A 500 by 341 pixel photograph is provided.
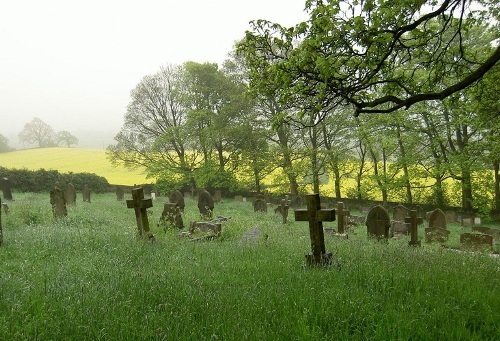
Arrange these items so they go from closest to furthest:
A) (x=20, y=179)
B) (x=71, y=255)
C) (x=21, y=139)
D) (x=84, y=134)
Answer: (x=71, y=255)
(x=20, y=179)
(x=21, y=139)
(x=84, y=134)

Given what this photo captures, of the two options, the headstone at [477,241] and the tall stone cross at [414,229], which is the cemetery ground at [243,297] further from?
the headstone at [477,241]

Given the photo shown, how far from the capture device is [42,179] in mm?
29000

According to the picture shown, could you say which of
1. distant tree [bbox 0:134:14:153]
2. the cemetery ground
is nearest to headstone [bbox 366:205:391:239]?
the cemetery ground

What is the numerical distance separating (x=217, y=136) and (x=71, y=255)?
24.2 m

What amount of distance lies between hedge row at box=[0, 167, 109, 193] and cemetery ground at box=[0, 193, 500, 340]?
26965mm

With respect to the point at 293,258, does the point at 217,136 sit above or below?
above

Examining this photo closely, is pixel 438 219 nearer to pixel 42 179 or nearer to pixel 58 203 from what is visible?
pixel 58 203

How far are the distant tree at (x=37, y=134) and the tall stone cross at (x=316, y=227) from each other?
226ft

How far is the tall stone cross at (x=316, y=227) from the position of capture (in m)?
5.56

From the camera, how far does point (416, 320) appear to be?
10.2ft

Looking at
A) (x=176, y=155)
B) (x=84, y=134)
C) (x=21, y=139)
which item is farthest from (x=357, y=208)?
(x=84, y=134)

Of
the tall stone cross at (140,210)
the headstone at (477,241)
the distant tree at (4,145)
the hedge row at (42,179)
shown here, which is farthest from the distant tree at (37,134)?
the headstone at (477,241)

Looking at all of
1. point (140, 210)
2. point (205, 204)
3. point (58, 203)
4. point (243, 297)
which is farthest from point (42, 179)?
point (243, 297)

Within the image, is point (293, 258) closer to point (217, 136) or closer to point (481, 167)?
point (481, 167)
